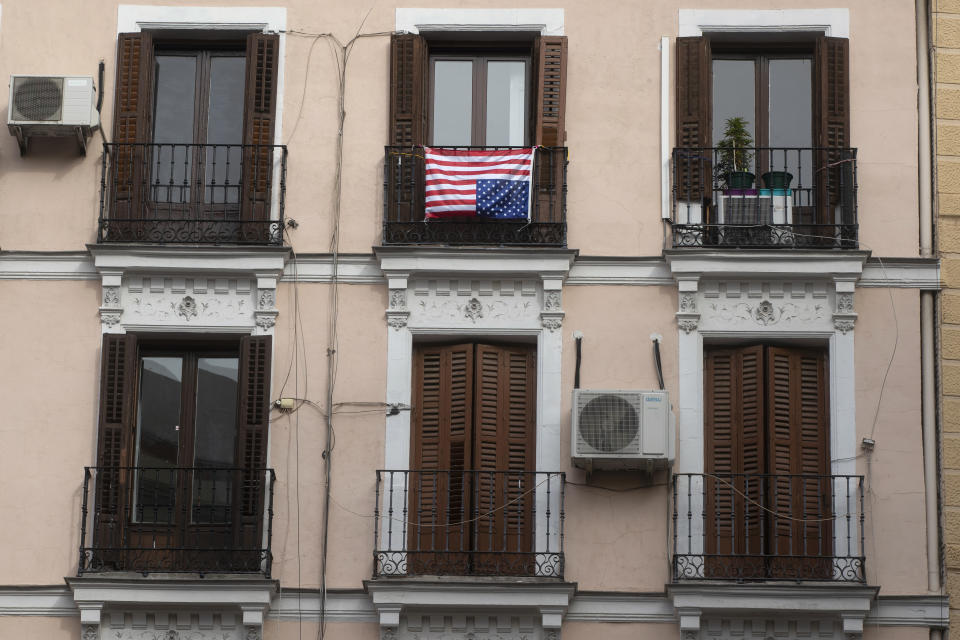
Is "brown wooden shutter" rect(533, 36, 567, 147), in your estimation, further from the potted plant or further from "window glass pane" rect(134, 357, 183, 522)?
"window glass pane" rect(134, 357, 183, 522)

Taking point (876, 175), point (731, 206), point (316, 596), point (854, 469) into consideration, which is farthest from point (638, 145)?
point (316, 596)

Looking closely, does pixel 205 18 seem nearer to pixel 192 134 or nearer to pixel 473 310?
pixel 192 134

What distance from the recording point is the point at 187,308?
19312 millimetres

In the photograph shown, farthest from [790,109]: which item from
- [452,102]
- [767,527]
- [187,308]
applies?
[187,308]

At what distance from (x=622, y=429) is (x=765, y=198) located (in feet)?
9.71

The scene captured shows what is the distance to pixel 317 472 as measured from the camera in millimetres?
18922

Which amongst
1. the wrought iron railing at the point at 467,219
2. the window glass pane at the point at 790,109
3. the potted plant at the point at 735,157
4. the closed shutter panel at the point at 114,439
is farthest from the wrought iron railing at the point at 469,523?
the window glass pane at the point at 790,109

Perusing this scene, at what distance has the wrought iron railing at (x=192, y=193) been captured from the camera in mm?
19453

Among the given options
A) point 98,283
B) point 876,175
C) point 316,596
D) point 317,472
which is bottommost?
point 316,596

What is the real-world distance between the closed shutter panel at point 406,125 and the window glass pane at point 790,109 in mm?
3703

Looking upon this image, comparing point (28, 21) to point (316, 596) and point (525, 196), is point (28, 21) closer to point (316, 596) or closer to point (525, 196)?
point (525, 196)

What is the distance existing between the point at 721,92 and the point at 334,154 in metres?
4.19

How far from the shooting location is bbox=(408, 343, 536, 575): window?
61.3 ft

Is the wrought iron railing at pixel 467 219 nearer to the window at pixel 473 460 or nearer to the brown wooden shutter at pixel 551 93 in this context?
the brown wooden shutter at pixel 551 93
